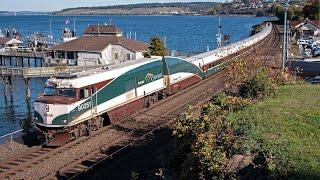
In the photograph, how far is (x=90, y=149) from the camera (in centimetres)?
2077

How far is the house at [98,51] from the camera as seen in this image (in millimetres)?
56781

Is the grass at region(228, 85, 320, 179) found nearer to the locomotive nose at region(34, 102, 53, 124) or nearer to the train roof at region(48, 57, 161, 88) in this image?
the train roof at region(48, 57, 161, 88)

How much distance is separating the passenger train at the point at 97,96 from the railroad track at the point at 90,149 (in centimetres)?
58

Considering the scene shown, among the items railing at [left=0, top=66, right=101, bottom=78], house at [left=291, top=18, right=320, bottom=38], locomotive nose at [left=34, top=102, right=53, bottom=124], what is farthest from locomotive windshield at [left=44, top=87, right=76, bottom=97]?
house at [left=291, top=18, right=320, bottom=38]

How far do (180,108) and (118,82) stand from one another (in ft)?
17.3

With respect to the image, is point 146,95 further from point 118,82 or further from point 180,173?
point 180,173

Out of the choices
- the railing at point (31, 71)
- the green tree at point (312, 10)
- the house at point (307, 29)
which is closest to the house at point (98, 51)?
the railing at point (31, 71)

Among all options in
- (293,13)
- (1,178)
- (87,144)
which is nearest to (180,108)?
(87,144)

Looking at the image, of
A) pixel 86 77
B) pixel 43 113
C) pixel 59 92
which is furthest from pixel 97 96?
pixel 43 113

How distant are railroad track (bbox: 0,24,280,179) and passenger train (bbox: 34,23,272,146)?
0.58 meters

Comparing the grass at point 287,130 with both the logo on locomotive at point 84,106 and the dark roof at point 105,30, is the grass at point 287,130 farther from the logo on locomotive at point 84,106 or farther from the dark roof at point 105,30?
the dark roof at point 105,30

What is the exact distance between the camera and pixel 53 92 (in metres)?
22.1

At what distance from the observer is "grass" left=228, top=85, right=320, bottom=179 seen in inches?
446

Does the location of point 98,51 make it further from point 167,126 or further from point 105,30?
point 167,126
